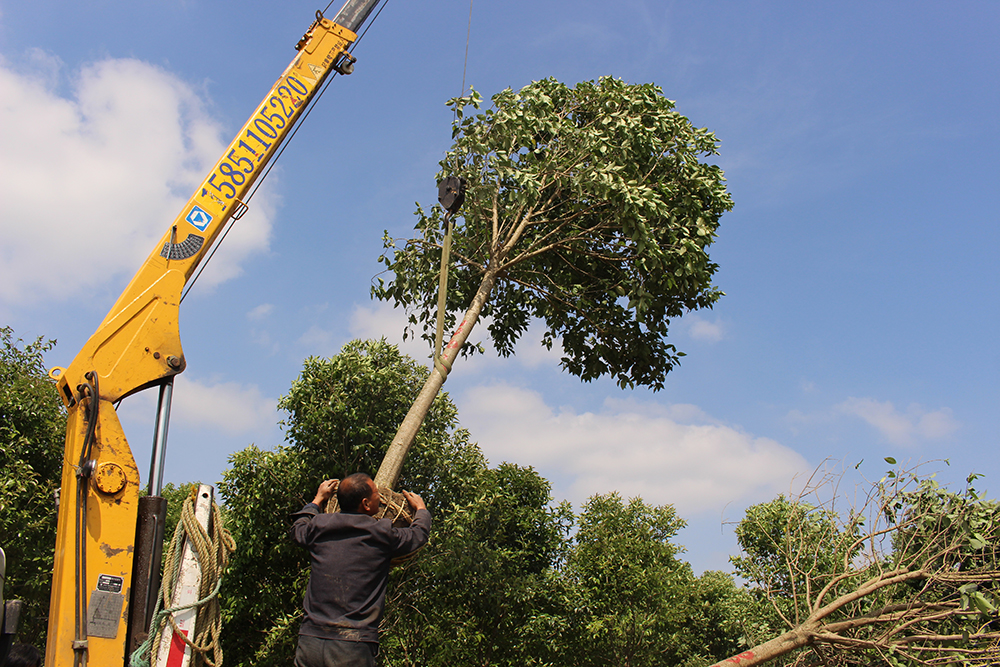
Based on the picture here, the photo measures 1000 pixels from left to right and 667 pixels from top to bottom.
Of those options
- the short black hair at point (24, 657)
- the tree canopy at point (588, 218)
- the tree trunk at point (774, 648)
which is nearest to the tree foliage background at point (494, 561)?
the tree trunk at point (774, 648)

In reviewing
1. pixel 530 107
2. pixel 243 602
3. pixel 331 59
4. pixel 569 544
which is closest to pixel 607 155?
pixel 530 107

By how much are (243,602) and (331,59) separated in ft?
33.8

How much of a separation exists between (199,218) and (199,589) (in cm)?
391

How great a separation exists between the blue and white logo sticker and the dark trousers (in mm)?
4607

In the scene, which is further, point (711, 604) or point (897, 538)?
point (711, 604)

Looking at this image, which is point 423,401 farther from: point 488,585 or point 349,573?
point 488,585

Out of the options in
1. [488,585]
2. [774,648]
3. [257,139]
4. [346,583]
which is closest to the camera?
[346,583]

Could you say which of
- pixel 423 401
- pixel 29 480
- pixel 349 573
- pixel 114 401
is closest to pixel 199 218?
pixel 114 401

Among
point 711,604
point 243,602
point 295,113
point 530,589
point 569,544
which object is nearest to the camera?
point 295,113

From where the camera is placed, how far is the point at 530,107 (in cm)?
1005

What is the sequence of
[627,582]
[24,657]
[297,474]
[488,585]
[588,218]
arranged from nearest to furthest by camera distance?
[24,657] → [588,218] → [297,474] → [488,585] → [627,582]

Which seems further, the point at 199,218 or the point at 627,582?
the point at 627,582

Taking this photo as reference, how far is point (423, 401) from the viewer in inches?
336

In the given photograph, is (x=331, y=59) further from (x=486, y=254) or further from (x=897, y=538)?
(x=897, y=538)
